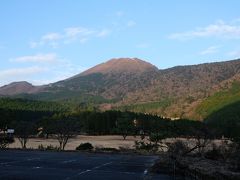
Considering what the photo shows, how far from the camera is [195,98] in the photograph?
18900 centimetres

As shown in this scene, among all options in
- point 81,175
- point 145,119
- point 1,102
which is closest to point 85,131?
point 145,119

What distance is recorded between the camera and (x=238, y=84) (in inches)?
6973

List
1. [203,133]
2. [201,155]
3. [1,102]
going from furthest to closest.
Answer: [1,102], [203,133], [201,155]

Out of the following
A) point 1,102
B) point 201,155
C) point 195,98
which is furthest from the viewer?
point 195,98

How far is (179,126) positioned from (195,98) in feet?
226

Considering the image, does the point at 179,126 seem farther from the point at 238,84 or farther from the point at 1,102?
the point at 1,102

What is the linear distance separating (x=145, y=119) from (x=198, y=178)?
108613 millimetres

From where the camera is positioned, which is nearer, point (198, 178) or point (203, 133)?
point (198, 178)

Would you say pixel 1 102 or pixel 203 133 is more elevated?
pixel 1 102

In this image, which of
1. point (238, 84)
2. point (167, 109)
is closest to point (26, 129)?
point (238, 84)

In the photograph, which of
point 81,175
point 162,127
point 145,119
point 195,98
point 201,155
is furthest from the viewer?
point 195,98

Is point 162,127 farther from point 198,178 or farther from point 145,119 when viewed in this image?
point 198,178

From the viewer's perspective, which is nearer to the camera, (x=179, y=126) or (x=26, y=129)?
(x=26, y=129)

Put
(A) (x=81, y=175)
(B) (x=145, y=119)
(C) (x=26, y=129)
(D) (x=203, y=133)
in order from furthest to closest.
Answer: (B) (x=145, y=119), (C) (x=26, y=129), (D) (x=203, y=133), (A) (x=81, y=175)
